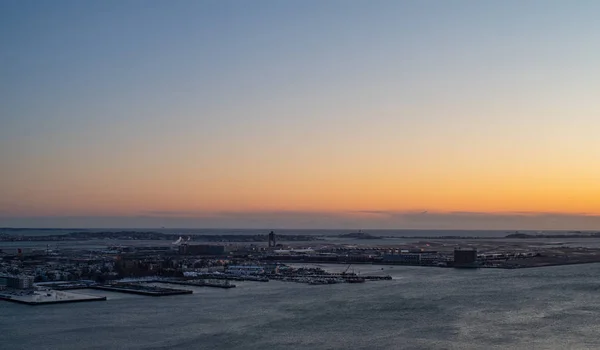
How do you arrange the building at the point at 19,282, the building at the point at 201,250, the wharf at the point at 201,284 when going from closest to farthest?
the building at the point at 19,282 < the wharf at the point at 201,284 < the building at the point at 201,250

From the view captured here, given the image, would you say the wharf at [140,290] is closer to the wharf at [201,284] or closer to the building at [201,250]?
the wharf at [201,284]

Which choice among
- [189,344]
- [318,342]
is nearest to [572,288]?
[318,342]

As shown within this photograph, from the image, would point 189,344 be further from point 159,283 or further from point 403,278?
point 403,278

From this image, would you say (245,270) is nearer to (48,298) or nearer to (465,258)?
(48,298)

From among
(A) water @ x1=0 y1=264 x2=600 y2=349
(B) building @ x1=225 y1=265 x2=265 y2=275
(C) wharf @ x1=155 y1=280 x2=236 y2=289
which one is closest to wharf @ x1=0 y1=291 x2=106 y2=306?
(A) water @ x1=0 y1=264 x2=600 y2=349

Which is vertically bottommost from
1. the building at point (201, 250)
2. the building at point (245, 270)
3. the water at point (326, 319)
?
the water at point (326, 319)

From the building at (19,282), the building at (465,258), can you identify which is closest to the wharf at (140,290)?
the building at (19,282)
